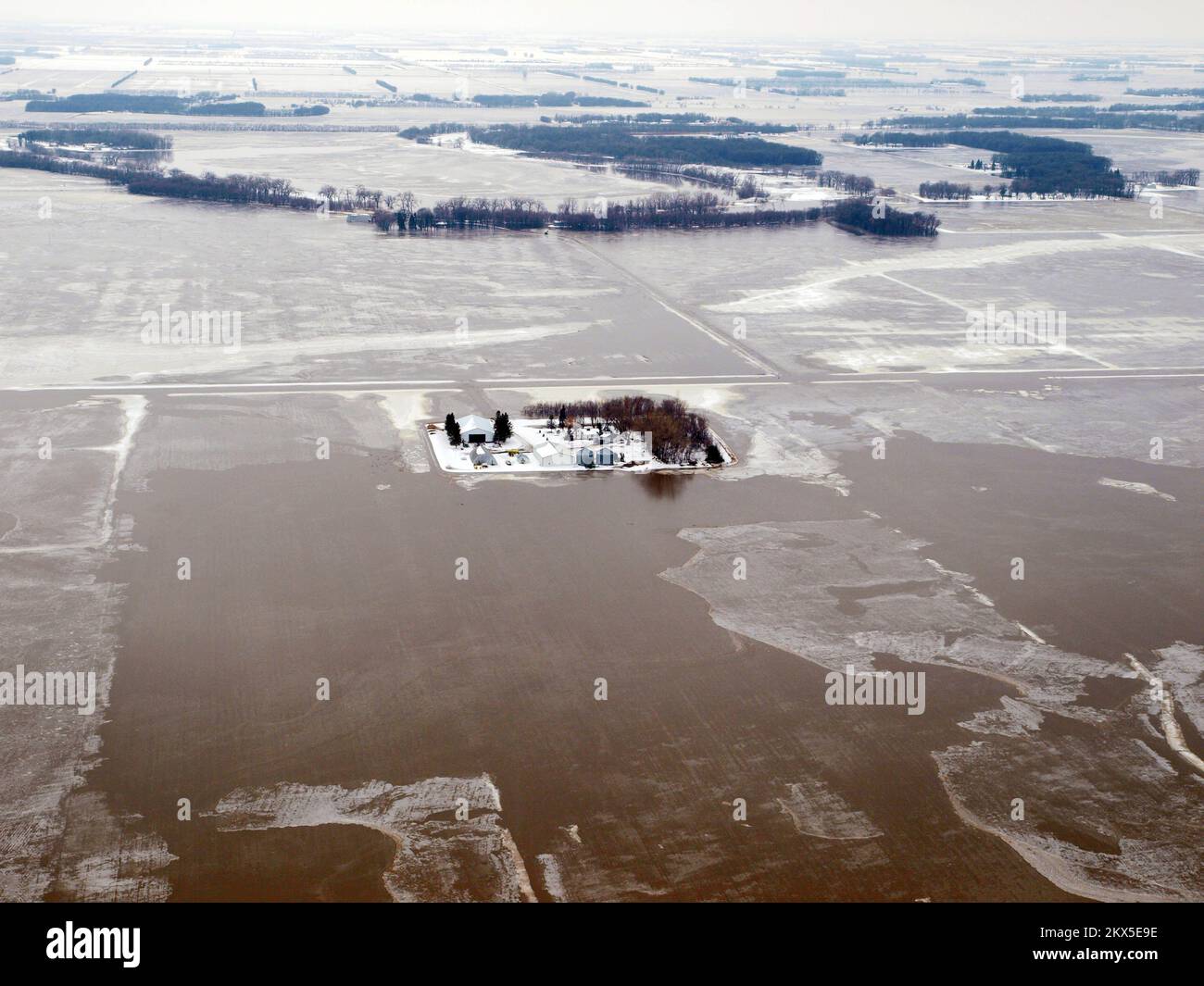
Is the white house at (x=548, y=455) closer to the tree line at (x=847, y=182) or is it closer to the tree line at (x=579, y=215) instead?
the tree line at (x=579, y=215)

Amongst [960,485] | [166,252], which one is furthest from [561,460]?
[166,252]

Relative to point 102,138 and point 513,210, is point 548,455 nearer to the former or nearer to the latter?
point 513,210
